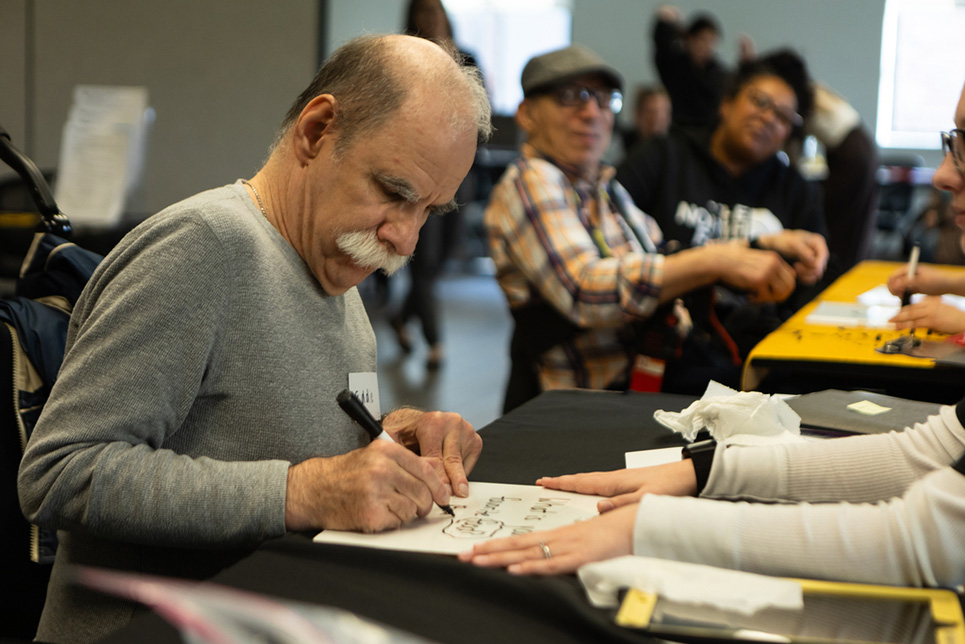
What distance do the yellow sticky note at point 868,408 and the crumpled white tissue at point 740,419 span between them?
0.34 feet

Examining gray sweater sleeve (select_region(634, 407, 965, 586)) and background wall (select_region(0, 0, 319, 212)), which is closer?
gray sweater sleeve (select_region(634, 407, 965, 586))

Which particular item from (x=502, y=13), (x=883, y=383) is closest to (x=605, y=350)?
(x=883, y=383)

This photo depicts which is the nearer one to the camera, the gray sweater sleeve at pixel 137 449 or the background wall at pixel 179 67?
the gray sweater sleeve at pixel 137 449

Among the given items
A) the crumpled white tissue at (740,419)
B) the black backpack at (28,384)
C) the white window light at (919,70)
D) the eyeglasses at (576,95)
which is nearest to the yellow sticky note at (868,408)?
the crumpled white tissue at (740,419)

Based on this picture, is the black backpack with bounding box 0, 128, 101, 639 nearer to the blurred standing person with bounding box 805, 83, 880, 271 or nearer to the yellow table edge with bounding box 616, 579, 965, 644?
the yellow table edge with bounding box 616, 579, 965, 644

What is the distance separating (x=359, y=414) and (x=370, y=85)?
0.40 metres

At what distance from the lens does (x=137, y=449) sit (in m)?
0.87

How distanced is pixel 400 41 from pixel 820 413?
0.77m

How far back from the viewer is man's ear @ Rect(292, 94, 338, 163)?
1.04 meters

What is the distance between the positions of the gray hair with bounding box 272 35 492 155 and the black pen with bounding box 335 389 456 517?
1.09 feet

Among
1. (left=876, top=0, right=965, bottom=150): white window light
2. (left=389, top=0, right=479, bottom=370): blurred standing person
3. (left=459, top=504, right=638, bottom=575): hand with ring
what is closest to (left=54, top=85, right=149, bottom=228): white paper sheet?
(left=389, top=0, right=479, bottom=370): blurred standing person

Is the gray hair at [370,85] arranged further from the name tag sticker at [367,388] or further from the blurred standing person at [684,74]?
the blurred standing person at [684,74]

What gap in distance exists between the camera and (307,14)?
464 cm

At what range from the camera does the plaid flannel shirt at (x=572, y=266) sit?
6.67 ft
